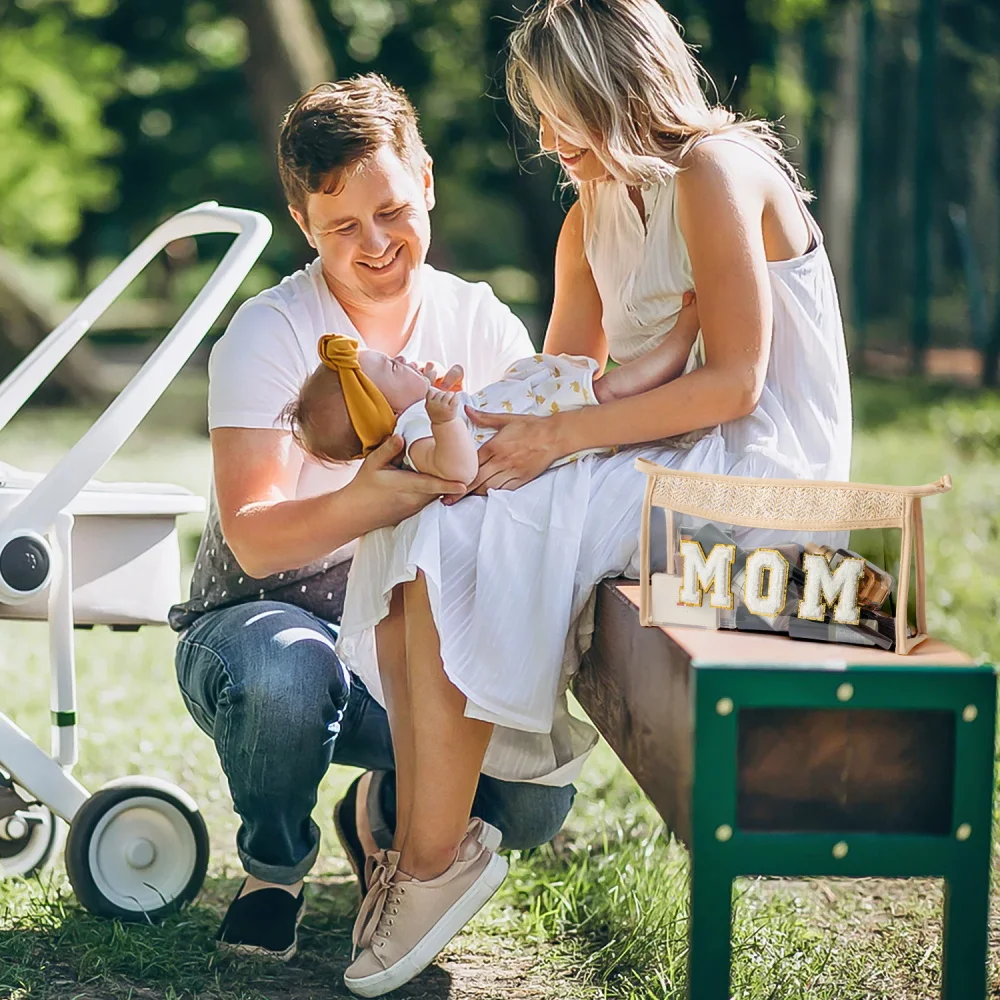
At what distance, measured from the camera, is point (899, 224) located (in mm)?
13062

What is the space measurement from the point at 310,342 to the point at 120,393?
1.15 ft

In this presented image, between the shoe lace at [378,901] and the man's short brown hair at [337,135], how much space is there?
3.48ft

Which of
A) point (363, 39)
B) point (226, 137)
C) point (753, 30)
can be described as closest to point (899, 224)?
point (753, 30)

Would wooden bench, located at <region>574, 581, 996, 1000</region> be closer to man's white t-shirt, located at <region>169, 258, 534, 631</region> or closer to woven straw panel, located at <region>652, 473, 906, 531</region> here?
woven straw panel, located at <region>652, 473, 906, 531</region>

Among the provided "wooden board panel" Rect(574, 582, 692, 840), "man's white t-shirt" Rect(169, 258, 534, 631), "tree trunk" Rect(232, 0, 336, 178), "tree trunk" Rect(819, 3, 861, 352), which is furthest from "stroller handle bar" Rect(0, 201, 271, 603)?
"tree trunk" Rect(819, 3, 861, 352)

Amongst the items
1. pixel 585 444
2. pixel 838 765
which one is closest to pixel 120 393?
pixel 585 444

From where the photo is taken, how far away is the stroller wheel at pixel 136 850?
2623 millimetres

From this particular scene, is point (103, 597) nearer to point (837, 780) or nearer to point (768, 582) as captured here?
point (768, 582)

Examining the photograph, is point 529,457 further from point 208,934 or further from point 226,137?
point 226,137

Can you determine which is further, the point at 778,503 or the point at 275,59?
the point at 275,59

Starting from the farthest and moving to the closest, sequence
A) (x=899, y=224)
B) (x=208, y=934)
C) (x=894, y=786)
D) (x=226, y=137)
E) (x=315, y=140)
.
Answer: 1. (x=226, y=137)
2. (x=899, y=224)
3. (x=208, y=934)
4. (x=315, y=140)
5. (x=894, y=786)

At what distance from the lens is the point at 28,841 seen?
2939 millimetres

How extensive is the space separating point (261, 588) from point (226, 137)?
1954cm

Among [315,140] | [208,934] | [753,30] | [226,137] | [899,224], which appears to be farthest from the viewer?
[226,137]
